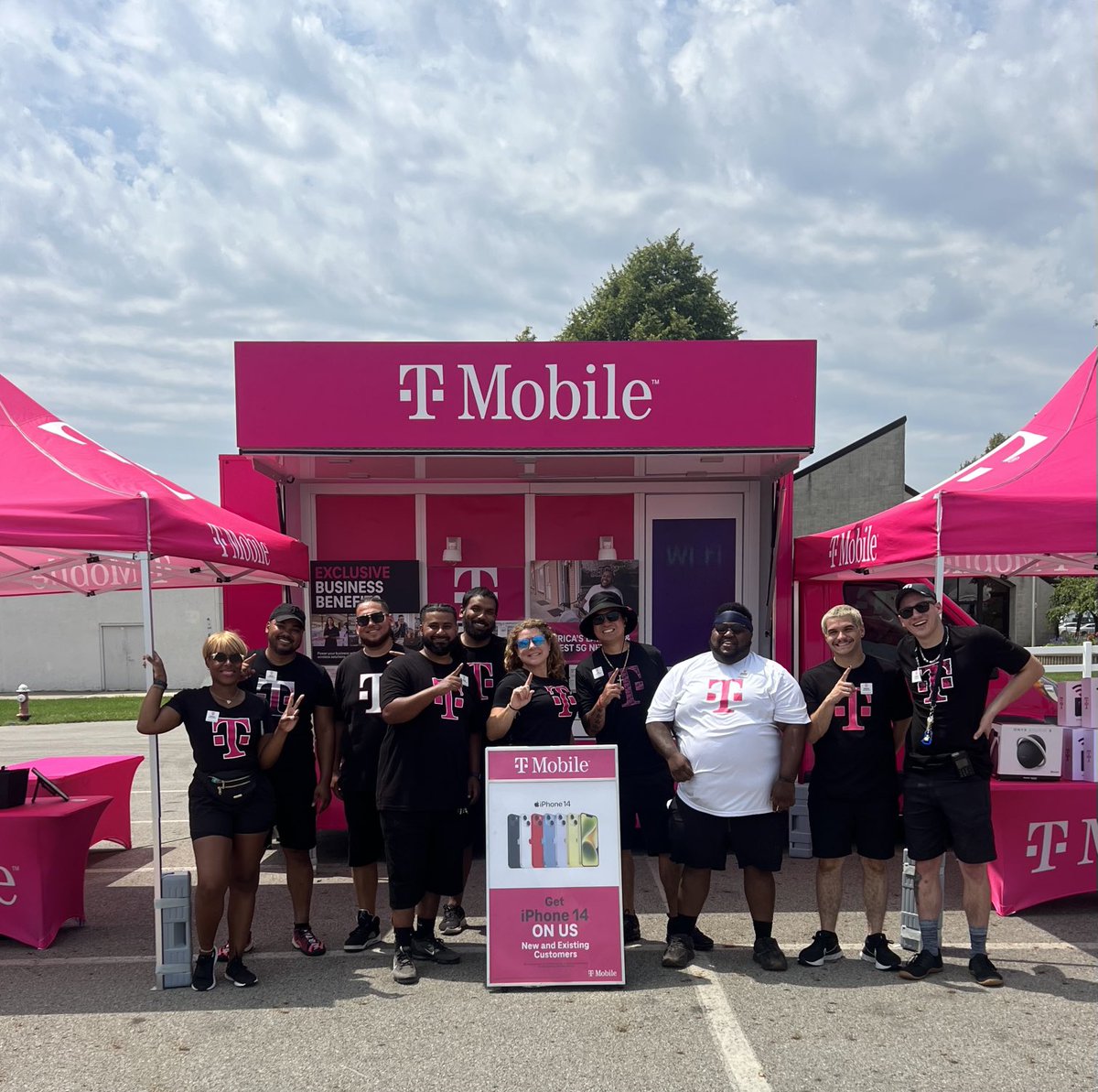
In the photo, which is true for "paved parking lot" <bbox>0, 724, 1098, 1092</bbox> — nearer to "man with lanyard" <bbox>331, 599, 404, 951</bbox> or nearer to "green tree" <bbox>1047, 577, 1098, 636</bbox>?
"man with lanyard" <bbox>331, 599, 404, 951</bbox>

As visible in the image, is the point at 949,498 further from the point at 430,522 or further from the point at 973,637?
the point at 430,522

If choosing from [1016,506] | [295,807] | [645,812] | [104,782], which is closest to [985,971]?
[645,812]

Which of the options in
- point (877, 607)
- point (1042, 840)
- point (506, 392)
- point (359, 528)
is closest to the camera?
point (1042, 840)

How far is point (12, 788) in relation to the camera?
4809mm

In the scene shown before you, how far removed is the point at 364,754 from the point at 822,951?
7.86 feet

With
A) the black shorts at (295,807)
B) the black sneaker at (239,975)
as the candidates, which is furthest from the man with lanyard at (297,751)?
the black sneaker at (239,975)

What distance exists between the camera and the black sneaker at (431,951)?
4.23 meters

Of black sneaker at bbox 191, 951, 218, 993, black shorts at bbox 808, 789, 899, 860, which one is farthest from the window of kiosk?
black sneaker at bbox 191, 951, 218, 993

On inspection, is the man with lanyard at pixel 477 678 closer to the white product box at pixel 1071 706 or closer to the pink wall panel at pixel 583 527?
the pink wall panel at pixel 583 527

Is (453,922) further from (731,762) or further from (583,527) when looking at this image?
(583,527)

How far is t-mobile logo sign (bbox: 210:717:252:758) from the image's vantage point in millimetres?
4016

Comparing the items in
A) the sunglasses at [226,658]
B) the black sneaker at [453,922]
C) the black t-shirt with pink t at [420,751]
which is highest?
the sunglasses at [226,658]

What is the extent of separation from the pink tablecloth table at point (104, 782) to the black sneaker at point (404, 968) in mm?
2908

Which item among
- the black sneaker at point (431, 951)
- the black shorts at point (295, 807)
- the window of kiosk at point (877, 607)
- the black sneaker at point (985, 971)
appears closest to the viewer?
the black sneaker at point (985, 971)
